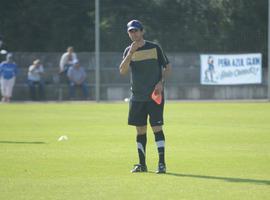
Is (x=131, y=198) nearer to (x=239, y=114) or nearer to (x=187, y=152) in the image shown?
(x=187, y=152)

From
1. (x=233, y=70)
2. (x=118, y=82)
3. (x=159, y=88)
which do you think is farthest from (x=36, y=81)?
(x=159, y=88)

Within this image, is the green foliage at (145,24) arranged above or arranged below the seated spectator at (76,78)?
above

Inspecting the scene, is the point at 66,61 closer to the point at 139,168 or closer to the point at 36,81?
the point at 36,81

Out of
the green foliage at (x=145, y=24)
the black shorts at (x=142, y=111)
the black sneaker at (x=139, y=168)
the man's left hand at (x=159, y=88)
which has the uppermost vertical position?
the green foliage at (x=145, y=24)

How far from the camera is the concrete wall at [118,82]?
36.7 m

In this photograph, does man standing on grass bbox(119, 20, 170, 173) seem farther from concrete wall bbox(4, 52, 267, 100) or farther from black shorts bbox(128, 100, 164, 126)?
concrete wall bbox(4, 52, 267, 100)

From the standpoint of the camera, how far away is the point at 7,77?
35.1 meters

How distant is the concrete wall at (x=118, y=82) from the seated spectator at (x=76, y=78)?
15.8 inches

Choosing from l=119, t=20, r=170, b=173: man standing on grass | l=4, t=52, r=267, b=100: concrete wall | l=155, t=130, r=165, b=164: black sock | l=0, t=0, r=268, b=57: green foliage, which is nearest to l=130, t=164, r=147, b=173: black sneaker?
l=119, t=20, r=170, b=173: man standing on grass

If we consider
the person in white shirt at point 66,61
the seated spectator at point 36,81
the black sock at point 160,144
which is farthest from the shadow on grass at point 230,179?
the person in white shirt at point 66,61

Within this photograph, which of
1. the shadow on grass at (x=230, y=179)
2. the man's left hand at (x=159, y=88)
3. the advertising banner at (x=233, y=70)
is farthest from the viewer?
the advertising banner at (x=233, y=70)

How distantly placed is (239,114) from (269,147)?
10.6 metres

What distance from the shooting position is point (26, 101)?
36.3 metres

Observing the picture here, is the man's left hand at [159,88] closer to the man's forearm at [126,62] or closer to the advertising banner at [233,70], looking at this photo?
the man's forearm at [126,62]
